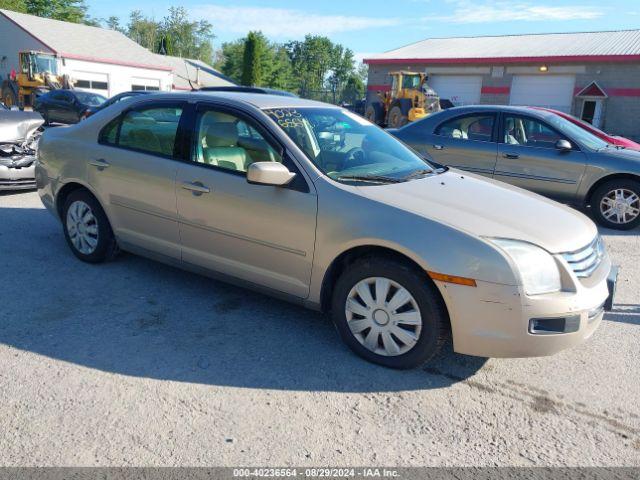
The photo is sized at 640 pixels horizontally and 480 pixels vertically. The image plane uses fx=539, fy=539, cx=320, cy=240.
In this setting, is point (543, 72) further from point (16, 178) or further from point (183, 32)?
point (183, 32)

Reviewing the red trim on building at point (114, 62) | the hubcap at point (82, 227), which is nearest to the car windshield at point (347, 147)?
the hubcap at point (82, 227)

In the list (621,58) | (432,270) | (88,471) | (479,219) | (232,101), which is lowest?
(88,471)

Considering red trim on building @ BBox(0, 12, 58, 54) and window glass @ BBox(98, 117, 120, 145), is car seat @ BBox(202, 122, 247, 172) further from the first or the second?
red trim on building @ BBox(0, 12, 58, 54)

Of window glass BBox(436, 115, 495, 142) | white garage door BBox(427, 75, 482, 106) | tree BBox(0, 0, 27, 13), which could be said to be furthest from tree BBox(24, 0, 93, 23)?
window glass BBox(436, 115, 495, 142)

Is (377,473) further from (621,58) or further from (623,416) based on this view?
(621,58)

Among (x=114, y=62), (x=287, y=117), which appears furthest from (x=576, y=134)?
(x=114, y=62)

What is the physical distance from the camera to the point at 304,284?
3553mm

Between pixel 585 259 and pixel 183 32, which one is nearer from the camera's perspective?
pixel 585 259

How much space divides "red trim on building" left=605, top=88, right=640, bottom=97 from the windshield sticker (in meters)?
30.6

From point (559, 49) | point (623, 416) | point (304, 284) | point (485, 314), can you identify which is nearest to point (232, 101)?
point (304, 284)

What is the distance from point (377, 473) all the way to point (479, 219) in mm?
1531

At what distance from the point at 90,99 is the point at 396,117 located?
13.1 metres

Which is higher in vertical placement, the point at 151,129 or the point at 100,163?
the point at 151,129

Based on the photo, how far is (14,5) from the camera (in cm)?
5281
